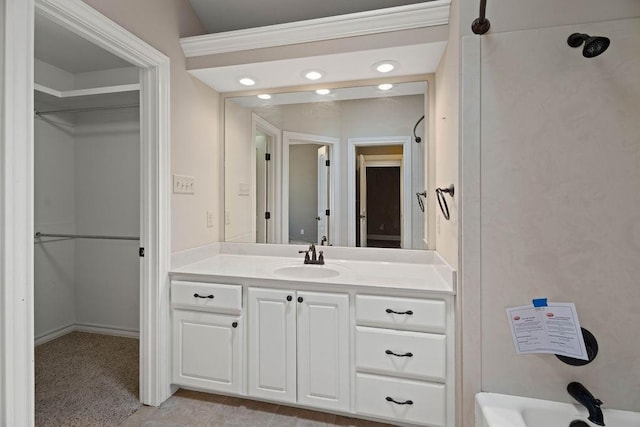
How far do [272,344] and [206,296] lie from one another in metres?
0.48

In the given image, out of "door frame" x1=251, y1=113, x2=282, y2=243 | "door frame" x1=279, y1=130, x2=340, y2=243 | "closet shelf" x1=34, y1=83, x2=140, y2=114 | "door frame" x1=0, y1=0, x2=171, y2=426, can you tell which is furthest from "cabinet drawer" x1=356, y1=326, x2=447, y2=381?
"closet shelf" x1=34, y1=83, x2=140, y2=114

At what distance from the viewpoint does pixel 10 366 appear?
111cm

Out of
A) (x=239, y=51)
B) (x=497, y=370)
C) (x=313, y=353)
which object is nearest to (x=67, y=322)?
(x=313, y=353)

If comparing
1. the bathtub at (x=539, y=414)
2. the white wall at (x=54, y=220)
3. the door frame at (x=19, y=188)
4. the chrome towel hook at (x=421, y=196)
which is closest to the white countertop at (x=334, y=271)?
the chrome towel hook at (x=421, y=196)

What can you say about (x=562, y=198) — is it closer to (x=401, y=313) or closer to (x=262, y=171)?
(x=401, y=313)

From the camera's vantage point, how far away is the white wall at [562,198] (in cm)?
116

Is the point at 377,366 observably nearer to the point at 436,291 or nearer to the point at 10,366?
the point at 436,291

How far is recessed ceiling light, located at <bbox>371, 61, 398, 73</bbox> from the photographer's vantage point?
187 cm

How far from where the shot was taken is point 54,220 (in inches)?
106

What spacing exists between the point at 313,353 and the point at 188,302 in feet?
2.65

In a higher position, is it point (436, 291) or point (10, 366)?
point (436, 291)

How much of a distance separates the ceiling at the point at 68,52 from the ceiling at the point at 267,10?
0.90 meters

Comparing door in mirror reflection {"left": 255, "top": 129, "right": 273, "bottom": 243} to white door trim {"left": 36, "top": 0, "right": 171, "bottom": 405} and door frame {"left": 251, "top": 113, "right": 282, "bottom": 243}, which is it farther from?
white door trim {"left": 36, "top": 0, "right": 171, "bottom": 405}

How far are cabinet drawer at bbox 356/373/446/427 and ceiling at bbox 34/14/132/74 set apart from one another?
286cm
